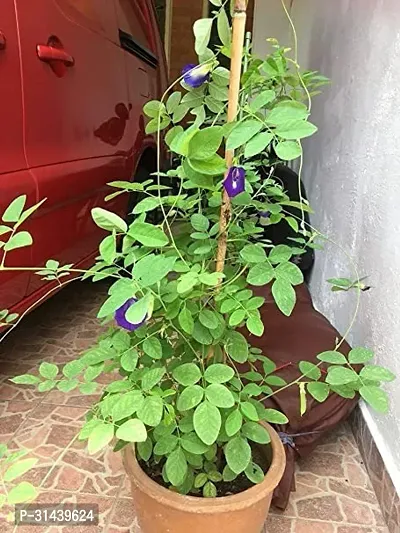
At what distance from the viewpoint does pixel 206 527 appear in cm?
102

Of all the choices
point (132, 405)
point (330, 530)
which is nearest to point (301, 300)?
point (330, 530)

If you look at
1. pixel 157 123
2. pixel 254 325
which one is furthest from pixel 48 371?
pixel 157 123

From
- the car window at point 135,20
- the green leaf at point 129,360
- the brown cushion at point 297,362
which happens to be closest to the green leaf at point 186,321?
the green leaf at point 129,360

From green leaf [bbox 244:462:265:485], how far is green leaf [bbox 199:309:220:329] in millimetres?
309

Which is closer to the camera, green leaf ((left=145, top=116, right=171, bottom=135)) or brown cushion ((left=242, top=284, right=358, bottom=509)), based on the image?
green leaf ((left=145, top=116, right=171, bottom=135))

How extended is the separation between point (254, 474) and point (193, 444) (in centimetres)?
18

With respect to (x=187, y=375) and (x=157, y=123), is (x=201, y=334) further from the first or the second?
(x=157, y=123)

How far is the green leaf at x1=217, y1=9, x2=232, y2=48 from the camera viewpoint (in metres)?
0.94

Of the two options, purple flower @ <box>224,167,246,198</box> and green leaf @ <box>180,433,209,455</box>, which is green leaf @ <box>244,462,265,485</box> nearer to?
green leaf @ <box>180,433,209,455</box>

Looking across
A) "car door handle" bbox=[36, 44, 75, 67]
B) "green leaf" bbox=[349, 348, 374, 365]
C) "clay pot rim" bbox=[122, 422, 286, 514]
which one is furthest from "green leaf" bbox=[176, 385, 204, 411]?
"car door handle" bbox=[36, 44, 75, 67]

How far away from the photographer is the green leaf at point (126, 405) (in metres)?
0.85

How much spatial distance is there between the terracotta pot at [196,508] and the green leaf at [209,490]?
0.15ft

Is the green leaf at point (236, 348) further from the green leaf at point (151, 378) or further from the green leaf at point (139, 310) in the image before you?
the green leaf at point (139, 310)

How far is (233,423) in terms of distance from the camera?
37.7 inches
